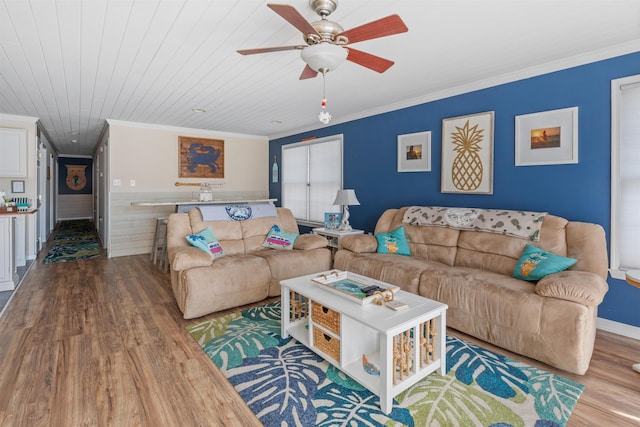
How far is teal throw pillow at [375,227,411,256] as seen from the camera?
364 centimetres

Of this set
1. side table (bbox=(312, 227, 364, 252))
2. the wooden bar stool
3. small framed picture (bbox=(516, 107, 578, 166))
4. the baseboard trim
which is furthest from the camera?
the wooden bar stool

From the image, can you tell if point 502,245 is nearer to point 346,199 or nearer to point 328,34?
point 346,199

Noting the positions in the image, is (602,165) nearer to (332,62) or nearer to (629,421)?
(629,421)

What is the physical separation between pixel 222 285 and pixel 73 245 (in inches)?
206

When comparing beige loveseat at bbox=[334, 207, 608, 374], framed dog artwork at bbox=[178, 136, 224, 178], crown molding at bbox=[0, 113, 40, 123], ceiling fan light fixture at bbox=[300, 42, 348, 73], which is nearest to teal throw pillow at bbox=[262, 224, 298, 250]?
beige loveseat at bbox=[334, 207, 608, 374]

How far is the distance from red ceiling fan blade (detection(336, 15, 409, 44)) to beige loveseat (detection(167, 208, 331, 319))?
231 cm

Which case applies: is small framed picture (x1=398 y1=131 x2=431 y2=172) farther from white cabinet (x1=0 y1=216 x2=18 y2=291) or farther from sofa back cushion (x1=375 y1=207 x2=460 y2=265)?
white cabinet (x1=0 y1=216 x2=18 y2=291)

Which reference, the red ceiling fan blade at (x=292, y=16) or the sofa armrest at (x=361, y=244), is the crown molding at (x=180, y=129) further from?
the red ceiling fan blade at (x=292, y=16)

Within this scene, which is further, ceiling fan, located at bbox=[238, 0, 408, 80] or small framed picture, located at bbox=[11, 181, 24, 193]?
small framed picture, located at bbox=[11, 181, 24, 193]

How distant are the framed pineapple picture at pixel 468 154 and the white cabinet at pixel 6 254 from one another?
16.3ft

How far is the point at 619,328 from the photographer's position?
267 cm

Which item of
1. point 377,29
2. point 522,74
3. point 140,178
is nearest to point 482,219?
point 522,74

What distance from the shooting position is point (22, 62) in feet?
9.43

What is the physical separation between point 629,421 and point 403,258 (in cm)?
198
